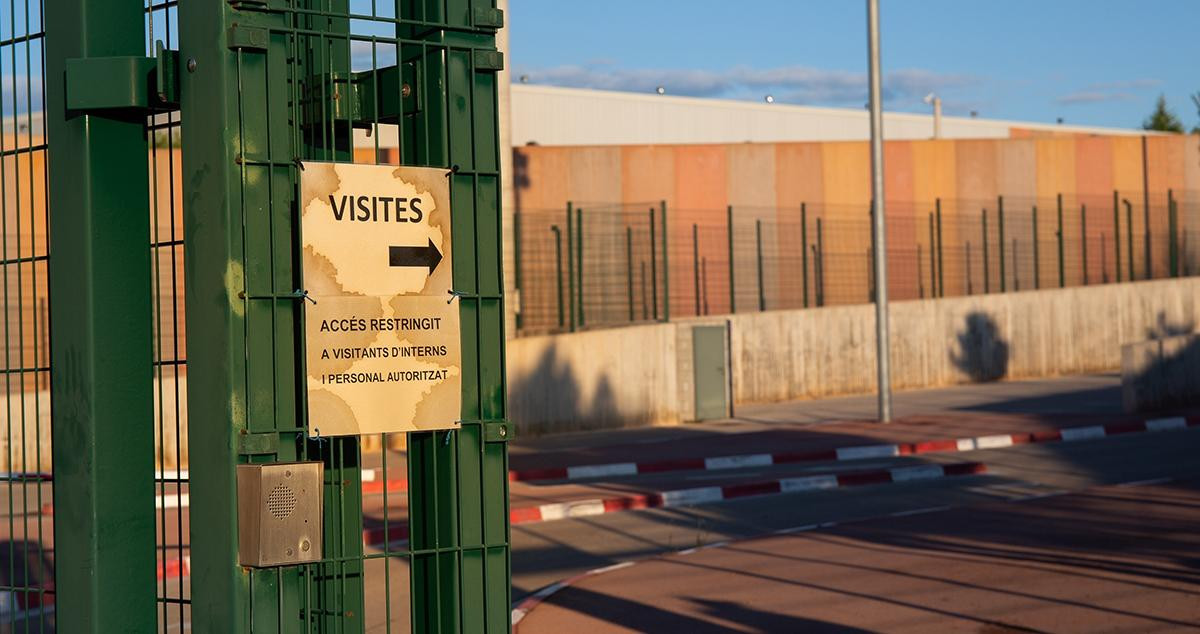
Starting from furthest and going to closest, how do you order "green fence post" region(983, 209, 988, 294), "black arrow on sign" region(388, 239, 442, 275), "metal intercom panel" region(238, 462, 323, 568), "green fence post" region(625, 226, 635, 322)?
"green fence post" region(983, 209, 988, 294) → "green fence post" region(625, 226, 635, 322) → "black arrow on sign" region(388, 239, 442, 275) → "metal intercom panel" region(238, 462, 323, 568)

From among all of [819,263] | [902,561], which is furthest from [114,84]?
[819,263]

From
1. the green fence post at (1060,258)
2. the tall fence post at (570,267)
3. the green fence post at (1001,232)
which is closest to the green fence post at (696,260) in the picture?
the tall fence post at (570,267)

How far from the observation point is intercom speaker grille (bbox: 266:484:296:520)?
3.92 meters

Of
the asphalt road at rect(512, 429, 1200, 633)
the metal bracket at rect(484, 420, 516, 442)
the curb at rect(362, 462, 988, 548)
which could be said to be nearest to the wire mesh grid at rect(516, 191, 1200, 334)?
the curb at rect(362, 462, 988, 548)

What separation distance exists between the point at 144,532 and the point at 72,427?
413 mm

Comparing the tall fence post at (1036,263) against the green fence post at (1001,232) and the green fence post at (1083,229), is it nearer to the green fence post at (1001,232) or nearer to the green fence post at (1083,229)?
the green fence post at (1001,232)

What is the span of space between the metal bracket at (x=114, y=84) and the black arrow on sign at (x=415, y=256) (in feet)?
2.78

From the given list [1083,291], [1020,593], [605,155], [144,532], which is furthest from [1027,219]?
[144,532]

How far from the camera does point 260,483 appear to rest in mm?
3904

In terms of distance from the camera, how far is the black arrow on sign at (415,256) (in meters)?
4.12

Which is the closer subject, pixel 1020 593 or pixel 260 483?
pixel 260 483

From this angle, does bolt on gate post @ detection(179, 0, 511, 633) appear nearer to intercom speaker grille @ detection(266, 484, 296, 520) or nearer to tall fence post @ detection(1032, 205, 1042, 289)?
intercom speaker grille @ detection(266, 484, 296, 520)

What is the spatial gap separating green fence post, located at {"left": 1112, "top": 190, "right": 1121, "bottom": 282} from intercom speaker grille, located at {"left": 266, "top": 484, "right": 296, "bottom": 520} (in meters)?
28.7

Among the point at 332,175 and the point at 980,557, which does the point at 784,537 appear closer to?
the point at 980,557
